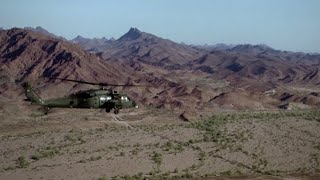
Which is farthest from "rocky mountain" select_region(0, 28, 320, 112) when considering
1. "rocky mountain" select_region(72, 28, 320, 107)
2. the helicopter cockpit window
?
the helicopter cockpit window

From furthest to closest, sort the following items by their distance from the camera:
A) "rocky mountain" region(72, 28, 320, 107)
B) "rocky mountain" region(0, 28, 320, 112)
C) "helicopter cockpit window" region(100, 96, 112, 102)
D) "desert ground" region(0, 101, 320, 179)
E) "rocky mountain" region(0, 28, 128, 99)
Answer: "rocky mountain" region(72, 28, 320, 107) → "rocky mountain" region(0, 28, 128, 99) → "rocky mountain" region(0, 28, 320, 112) → "desert ground" region(0, 101, 320, 179) → "helicopter cockpit window" region(100, 96, 112, 102)

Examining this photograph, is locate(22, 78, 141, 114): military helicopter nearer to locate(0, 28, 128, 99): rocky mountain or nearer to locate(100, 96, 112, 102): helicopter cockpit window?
locate(100, 96, 112, 102): helicopter cockpit window

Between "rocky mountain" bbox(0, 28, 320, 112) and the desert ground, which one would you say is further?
"rocky mountain" bbox(0, 28, 320, 112)

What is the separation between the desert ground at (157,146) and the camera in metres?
36.6

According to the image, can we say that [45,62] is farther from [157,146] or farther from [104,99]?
[104,99]

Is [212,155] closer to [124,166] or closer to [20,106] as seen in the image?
[124,166]

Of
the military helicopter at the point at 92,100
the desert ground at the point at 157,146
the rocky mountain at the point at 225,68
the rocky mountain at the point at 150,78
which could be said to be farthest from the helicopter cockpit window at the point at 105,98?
the rocky mountain at the point at 225,68

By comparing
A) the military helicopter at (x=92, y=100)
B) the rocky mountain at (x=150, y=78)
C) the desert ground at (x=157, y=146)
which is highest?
the rocky mountain at (x=150, y=78)

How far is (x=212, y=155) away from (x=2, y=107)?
35.2 meters

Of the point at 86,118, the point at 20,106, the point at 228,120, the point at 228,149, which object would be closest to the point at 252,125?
the point at 228,120

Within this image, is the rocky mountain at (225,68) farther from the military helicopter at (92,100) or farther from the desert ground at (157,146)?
the military helicopter at (92,100)

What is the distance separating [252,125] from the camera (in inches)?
2144

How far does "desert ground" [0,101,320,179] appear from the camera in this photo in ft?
120

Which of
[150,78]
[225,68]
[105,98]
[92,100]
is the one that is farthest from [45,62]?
[92,100]
